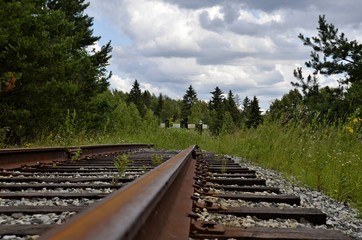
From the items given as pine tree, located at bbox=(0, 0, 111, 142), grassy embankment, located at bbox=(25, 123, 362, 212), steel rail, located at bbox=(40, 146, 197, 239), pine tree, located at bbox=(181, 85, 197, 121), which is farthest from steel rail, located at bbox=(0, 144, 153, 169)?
pine tree, located at bbox=(181, 85, 197, 121)

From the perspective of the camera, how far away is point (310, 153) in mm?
7391

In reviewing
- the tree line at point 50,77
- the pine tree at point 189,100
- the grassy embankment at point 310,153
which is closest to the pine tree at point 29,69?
the tree line at point 50,77

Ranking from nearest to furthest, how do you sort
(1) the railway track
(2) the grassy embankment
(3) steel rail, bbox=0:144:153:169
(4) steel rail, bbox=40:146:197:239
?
(4) steel rail, bbox=40:146:197:239 → (1) the railway track → (2) the grassy embankment → (3) steel rail, bbox=0:144:153:169

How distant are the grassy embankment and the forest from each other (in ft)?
0.06

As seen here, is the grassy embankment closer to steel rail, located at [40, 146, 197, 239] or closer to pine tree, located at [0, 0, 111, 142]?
steel rail, located at [40, 146, 197, 239]

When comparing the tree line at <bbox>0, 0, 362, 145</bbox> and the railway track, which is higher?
the tree line at <bbox>0, 0, 362, 145</bbox>

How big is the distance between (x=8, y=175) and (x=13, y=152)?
94 centimetres

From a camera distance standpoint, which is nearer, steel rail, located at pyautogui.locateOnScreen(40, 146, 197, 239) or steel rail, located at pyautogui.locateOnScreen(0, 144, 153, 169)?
steel rail, located at pyautogui.locateOnScreen(40, 146, 197, 239)

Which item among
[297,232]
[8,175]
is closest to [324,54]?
[8,175]

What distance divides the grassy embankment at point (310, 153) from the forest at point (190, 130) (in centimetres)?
2

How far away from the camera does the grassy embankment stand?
16.4ft

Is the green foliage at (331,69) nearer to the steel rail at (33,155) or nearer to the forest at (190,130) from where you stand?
the forest at (190,130)

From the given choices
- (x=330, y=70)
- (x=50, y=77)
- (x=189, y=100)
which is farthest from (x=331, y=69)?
(x=189, y=100)

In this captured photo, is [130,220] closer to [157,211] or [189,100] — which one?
[157,211]
